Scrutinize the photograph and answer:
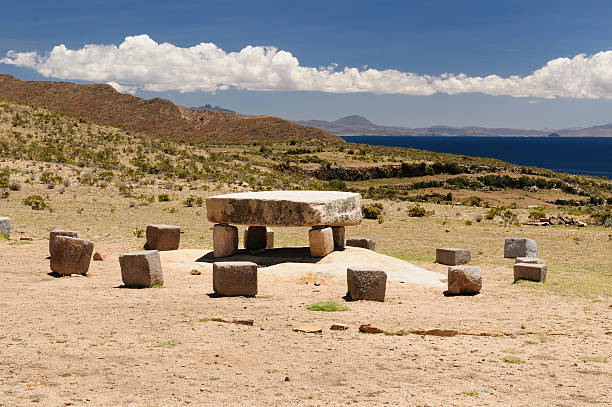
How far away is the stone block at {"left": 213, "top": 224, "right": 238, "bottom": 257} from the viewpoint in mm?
17656

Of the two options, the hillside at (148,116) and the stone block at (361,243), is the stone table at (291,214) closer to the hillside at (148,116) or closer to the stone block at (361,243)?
the stone block at (361,243)

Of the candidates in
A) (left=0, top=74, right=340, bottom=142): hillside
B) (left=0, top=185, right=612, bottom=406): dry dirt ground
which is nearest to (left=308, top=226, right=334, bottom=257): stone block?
(left=0, top=185, right=612, bottom=406): dry dirt ground

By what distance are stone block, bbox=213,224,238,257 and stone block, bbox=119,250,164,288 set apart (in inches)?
168

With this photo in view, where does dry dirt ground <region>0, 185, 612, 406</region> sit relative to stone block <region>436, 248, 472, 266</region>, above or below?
above

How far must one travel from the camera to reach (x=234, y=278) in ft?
41.5

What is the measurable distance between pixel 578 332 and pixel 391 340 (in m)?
3.41

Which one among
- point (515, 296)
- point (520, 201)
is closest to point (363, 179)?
point (520, 201)

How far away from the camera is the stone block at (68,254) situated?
1441cm

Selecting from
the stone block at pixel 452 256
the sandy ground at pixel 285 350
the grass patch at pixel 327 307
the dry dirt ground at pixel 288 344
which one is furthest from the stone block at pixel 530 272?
the grass patch at pixel 327 307

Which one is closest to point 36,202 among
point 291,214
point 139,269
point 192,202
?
point 192,202

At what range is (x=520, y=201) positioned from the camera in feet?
162

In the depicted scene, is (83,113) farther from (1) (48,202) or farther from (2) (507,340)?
(2) (507,340)

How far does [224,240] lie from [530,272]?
27.4 ft

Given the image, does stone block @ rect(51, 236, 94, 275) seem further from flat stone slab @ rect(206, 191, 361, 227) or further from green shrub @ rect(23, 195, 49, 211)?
green shrub @ rect(23, 195, 49, 211)
